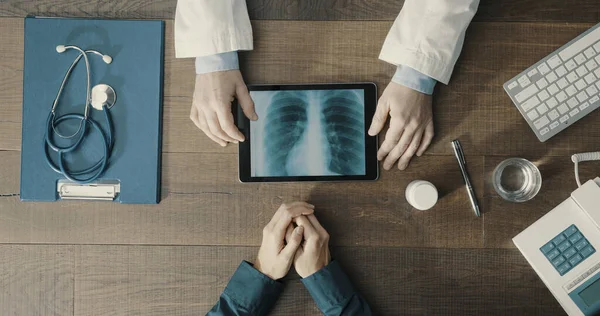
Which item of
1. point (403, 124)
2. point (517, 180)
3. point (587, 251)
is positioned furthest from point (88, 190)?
point (587, 251)

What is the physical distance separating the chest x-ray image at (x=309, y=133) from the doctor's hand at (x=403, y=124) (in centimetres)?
4

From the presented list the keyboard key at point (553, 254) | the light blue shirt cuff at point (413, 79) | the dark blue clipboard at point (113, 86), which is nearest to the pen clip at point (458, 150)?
the light blue shirt cuff at point (413, 79)

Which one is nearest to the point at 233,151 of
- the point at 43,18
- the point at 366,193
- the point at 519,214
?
the point at 366,193

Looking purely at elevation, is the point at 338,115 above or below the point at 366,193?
above

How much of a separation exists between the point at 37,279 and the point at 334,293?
1.94 ft

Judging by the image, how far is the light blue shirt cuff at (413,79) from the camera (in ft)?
3.24

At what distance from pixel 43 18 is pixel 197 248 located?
55 cm

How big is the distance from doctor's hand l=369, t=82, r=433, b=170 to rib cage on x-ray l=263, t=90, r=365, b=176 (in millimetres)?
45

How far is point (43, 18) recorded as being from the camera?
103 centimetres

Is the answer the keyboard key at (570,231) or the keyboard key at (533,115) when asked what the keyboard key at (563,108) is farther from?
the keyboard key at (570,231)

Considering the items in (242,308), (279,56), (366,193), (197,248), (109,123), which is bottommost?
(242,308)

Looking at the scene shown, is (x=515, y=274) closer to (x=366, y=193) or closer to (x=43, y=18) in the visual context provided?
(x=366, y=193)

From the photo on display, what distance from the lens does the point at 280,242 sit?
39.5 inches

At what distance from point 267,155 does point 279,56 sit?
201 mm
